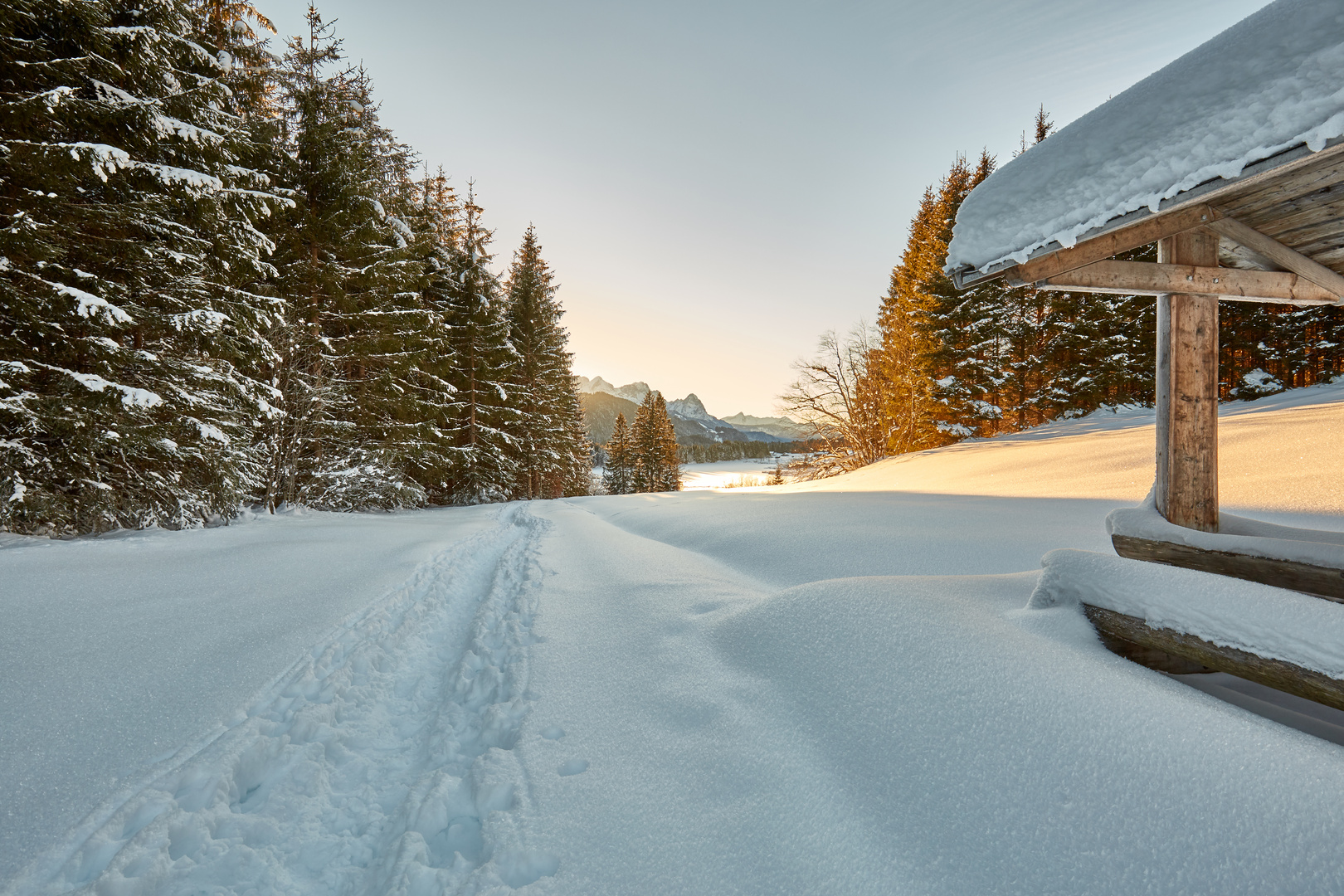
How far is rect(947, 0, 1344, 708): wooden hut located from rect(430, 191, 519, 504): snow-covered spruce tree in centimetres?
1724

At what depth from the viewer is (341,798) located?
200cm

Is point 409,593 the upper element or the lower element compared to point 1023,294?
lower

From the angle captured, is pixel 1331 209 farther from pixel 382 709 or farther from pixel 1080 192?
pixel 382 709

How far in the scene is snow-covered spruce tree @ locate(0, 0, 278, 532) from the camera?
6.09 meters

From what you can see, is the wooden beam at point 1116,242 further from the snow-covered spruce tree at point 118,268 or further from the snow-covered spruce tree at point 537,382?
the snow-covered spruce tree at point 537,382

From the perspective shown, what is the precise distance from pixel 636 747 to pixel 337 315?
550 inches

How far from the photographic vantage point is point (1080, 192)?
2430mm

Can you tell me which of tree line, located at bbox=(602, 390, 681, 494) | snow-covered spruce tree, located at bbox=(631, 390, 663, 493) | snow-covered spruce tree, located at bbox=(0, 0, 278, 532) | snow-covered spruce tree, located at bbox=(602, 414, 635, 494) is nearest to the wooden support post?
snow-covered spruce tree, located at bbox=(0, 0, 278, 532)

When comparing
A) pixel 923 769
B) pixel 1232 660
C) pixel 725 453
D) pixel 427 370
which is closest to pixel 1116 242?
pixel 1232 660

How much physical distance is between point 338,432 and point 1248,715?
1531 centimetres

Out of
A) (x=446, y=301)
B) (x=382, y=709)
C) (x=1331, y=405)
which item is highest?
(x=446, y=301)

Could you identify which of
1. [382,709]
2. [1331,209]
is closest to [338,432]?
[382,709]

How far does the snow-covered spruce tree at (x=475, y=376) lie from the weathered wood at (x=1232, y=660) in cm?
1775

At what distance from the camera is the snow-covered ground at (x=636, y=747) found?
4.90 ft
